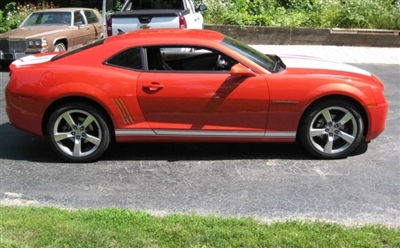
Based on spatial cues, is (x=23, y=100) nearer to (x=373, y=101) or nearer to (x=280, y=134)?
(x=280, y=134)

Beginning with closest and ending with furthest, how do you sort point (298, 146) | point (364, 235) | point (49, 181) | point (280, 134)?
point (364, 235) < point (49, 181) < point (280, 134) < point (298, 146)

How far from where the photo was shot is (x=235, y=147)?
575 centimetres

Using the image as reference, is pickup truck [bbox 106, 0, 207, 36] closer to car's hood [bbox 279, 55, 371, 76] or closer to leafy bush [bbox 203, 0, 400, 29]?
car's hood [bbox 279, 55, 371, 76]

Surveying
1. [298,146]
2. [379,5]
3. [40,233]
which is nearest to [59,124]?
[40,233]

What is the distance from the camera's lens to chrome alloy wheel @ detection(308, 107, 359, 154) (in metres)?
5.18

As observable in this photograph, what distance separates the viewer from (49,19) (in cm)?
1273

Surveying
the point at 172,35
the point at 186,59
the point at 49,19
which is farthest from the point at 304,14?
the point at 172,35

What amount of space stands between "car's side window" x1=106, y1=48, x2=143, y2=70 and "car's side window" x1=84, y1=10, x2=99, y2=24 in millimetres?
8848

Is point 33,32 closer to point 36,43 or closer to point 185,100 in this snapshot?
point 36,43

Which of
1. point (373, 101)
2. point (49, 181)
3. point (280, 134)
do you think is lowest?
point (49, 181)

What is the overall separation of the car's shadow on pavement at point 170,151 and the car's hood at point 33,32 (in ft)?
19.3

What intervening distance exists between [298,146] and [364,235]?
2342mm

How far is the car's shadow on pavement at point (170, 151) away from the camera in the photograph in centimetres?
546

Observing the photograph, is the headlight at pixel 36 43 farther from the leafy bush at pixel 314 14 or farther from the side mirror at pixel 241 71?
the side mirror at pixel 241 71
